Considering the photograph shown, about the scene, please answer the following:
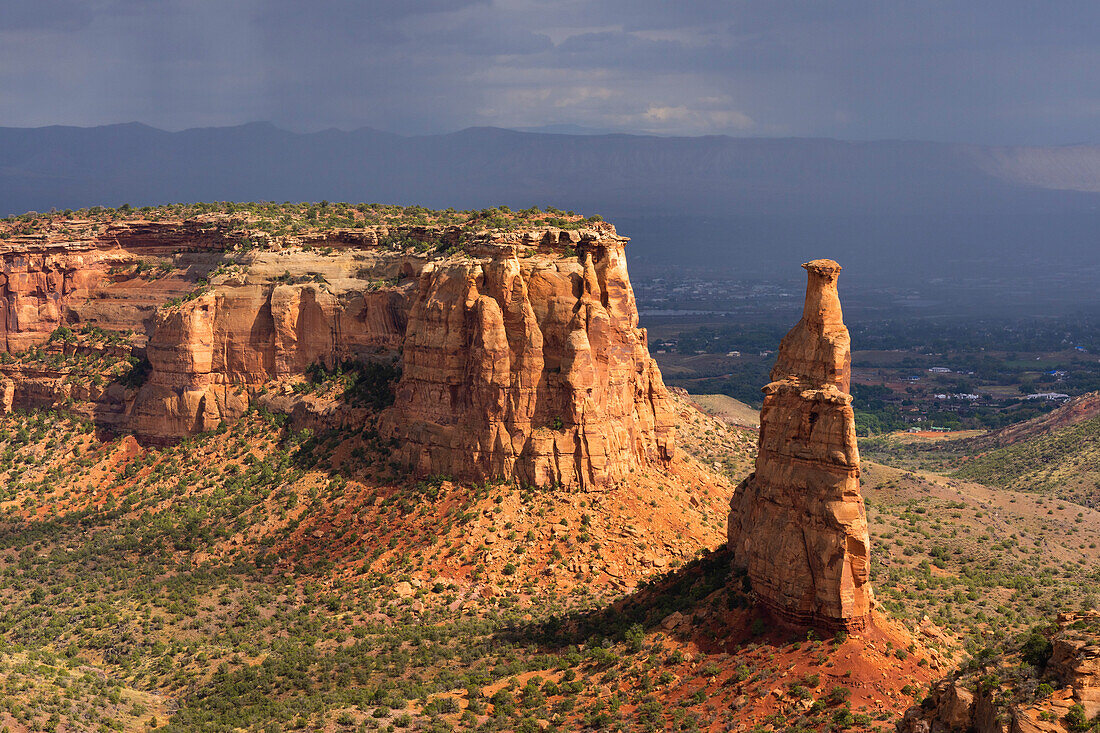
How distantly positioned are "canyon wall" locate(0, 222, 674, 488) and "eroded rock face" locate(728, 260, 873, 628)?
21.7 meters

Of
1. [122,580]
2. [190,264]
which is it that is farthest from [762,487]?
[190,264]

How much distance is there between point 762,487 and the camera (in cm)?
4406

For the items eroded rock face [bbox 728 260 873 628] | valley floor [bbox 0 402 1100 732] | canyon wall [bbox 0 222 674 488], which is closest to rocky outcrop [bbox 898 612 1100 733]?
valley floor [bbox 0 402 1100 732]

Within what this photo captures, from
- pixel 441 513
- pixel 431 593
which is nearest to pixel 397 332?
pixel 441 513

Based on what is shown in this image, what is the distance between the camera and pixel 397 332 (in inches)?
3056

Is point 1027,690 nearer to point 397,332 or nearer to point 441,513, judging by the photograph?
point 441,513

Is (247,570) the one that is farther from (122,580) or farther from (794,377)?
(794,377)

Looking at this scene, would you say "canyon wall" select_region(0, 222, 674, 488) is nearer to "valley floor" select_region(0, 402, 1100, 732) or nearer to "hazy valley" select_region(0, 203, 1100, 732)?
"hazy valley" select_region(0, 203, 1100, 732)

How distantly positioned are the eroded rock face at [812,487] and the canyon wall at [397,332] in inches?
855

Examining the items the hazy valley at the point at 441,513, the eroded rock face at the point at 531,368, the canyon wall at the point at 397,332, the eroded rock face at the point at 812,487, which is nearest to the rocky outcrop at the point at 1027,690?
the hazy valley at the point at 441,513

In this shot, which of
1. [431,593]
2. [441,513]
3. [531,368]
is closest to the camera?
[431,593]

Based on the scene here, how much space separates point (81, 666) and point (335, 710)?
15.3 metres

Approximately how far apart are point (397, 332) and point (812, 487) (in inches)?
1645

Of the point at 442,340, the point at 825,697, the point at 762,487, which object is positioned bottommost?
the point at 825,697
